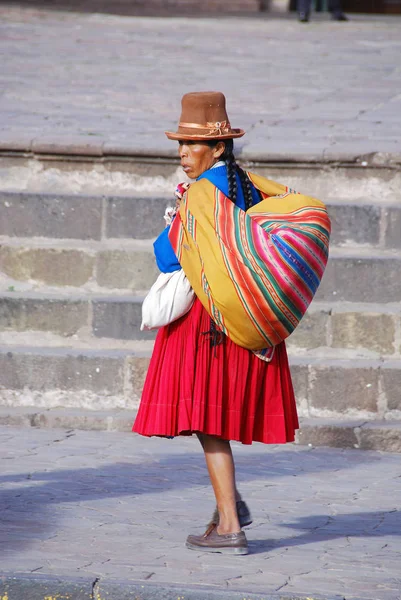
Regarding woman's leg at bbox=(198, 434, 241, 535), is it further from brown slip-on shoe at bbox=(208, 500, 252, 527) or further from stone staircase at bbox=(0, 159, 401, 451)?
stone staircase at bbox=(0, 159, 401, 451)

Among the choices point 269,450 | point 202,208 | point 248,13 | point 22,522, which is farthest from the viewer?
point 248,13

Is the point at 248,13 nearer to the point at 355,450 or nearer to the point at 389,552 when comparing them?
the point at 355,450

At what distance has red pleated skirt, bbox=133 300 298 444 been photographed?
4.53 meters

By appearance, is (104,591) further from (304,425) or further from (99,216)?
(99,216)

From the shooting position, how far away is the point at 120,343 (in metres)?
7.64

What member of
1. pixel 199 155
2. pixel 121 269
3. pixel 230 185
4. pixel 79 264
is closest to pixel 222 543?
pixel 230 185

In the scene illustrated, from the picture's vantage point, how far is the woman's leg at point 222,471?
459 cm

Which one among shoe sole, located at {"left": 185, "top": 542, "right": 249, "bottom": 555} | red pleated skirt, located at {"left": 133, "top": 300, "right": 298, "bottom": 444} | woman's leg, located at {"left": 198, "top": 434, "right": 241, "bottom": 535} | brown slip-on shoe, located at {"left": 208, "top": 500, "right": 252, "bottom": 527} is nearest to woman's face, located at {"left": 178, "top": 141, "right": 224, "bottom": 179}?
red pleated skirt, located at {"left": 133, "top": 300, "right": 298, "bottom": 444}

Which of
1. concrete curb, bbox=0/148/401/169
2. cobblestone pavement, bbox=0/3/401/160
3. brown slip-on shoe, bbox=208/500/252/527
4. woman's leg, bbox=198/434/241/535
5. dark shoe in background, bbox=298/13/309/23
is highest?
dark shoe in background, bbox=298/13/309/23

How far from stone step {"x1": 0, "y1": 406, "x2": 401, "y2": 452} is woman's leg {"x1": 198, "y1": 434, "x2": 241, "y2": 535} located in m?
2.28

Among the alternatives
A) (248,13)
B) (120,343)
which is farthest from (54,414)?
(248,13)

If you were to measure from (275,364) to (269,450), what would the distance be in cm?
217

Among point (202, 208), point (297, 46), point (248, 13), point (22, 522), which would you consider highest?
point (248, 13)

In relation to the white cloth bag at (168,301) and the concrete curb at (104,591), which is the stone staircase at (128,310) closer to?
the white cloth bag at (168,301)
